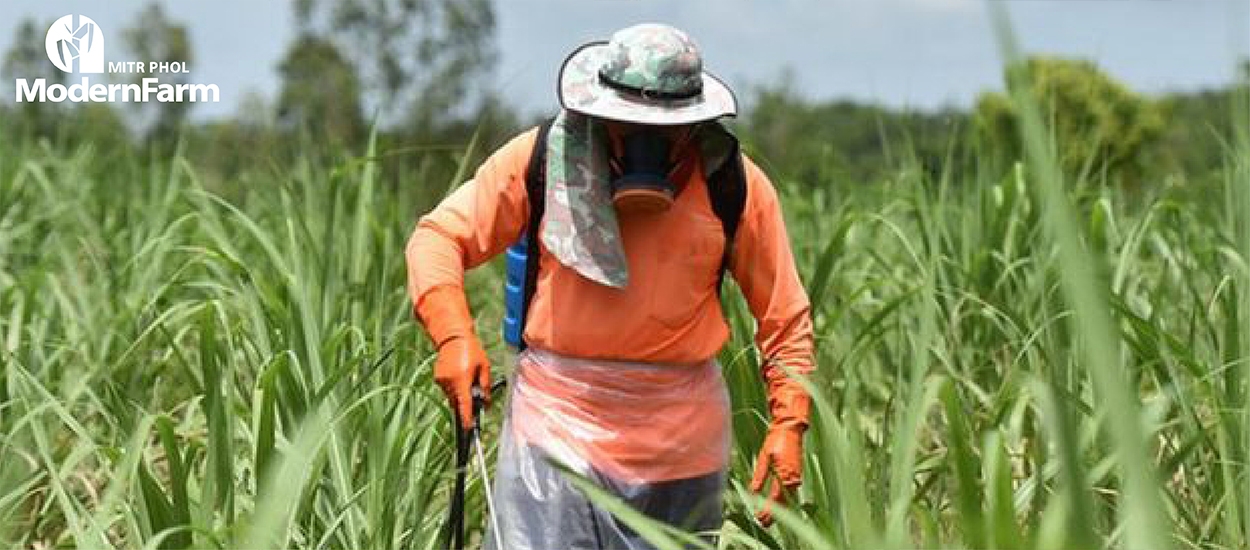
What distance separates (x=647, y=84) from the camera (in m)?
2.43

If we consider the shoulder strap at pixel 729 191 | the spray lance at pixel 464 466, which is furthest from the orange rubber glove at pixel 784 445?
the spray lance at pixel 464 466

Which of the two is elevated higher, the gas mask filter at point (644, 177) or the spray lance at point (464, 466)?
the gas mask filter at point (644, 177)

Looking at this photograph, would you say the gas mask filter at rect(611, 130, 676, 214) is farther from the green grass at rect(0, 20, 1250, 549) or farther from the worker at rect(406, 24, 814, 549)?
the green grass at rect(0, 20, 1250, 549)

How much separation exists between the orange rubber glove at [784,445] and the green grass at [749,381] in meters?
0.06

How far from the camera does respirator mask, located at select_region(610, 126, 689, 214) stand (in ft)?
7.96

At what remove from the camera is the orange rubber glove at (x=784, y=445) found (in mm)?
2521

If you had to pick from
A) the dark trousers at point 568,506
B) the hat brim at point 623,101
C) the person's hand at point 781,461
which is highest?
the hat brim at point 623,101

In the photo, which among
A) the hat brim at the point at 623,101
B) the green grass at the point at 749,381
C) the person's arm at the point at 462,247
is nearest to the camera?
the green grass at the point at 749,381

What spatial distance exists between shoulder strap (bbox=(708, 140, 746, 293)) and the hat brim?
91 millimetres

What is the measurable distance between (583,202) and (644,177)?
9cm

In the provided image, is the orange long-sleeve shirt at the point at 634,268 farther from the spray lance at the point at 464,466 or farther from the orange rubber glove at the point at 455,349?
the spray lance at the point at 464,466

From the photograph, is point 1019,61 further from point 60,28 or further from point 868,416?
point 60,28

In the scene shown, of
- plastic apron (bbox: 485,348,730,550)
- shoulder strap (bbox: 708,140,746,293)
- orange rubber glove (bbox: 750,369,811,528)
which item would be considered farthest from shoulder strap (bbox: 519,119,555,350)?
orange rubber glove (bbox: 750,369,811,528)

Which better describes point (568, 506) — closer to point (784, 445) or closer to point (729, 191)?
point (784, 445)
